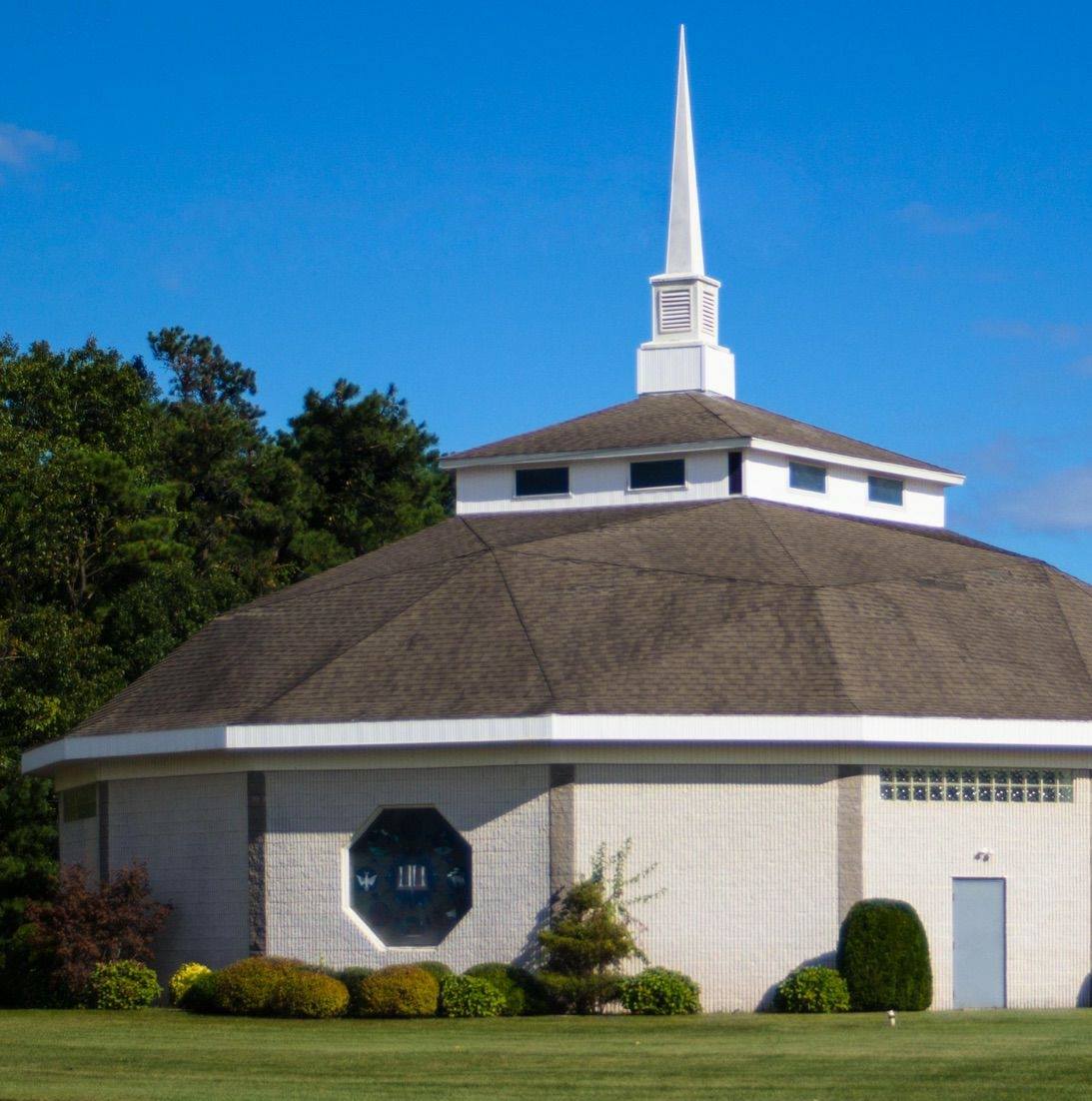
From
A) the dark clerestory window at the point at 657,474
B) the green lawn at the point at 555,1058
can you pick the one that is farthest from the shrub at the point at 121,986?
the dark clerestory window at the point at 657,474

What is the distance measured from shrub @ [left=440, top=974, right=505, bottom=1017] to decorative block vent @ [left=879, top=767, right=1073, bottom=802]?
6.91 metres

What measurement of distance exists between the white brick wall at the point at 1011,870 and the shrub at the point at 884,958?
0.66m

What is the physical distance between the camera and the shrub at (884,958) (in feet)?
106

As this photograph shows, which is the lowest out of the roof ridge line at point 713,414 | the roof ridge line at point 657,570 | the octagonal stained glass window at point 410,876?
the octagonal stained glass window at point 410,876

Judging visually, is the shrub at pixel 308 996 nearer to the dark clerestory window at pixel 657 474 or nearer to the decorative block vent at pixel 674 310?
the dark clerestory window at pixel 657 474

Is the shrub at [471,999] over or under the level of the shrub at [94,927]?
under

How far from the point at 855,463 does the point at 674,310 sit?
6.24 metres

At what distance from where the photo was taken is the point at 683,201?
48562mm

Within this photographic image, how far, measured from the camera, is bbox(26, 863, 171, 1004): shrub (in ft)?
115

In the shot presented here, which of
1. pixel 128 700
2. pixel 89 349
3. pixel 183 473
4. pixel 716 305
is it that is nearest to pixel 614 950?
pixel 128 700

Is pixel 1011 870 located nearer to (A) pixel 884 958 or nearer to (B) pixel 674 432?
(A) pixel 884 958

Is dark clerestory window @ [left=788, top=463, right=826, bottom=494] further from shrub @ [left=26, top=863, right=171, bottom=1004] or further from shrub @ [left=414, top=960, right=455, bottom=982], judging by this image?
shrub @ [left=26, top=863, right=171, bottom=1004]

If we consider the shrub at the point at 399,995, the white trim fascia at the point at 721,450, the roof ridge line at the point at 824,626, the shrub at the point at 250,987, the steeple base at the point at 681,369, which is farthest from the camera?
the steeple base at the point at 681,369

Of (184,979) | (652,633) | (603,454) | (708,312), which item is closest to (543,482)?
(603,454)
